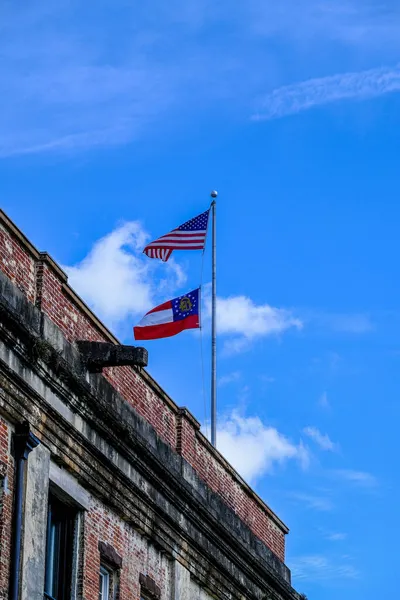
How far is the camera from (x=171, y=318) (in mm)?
33562

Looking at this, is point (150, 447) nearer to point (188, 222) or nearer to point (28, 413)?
point (28, 413)

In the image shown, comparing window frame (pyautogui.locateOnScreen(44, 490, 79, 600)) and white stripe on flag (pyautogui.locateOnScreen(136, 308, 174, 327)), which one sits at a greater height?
white stripe on flag (pyautogui.locateOnScreen(136, 308, 174, 327))

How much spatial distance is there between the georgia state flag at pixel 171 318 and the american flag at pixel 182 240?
1903mm

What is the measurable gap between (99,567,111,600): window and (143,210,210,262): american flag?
9.11m

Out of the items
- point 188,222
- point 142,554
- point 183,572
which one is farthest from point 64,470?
point 188,222

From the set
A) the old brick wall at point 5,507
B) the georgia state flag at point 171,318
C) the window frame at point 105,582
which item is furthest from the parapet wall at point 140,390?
the window frame at point 105,582

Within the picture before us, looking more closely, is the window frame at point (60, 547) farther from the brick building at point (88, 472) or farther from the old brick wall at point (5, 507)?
the old brick wall at point (5, 507)

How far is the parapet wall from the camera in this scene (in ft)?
86.0

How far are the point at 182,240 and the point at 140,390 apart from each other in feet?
21.2

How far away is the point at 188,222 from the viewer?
120 ft

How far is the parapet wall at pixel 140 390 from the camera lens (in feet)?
86.0

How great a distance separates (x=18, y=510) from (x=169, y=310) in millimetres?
9599

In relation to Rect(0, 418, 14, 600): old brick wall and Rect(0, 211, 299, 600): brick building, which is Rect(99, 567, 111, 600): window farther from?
Rect(0, 418, 14, 600): old brick wall

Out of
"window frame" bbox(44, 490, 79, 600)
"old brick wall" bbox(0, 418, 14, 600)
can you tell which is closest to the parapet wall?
"old brick wall" bbox(0, 418, 14, 600)
